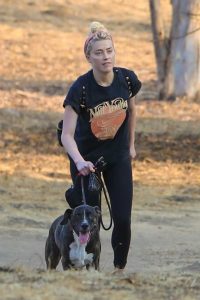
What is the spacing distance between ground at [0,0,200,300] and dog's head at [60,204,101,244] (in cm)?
40

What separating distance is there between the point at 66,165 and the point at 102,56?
8.90 m

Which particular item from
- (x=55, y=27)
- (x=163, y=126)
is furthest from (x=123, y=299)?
(x=55, y=27)

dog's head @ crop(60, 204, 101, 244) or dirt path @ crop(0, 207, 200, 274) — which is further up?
dog's head @ crop(60, 204, 101, 244)

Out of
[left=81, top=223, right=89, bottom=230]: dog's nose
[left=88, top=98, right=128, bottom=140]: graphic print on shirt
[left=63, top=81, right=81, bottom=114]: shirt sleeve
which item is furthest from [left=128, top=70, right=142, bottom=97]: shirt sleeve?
[left=81, top=223, right=89, bottom=230]: dog's nose

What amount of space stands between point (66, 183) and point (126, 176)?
7160 millimetres

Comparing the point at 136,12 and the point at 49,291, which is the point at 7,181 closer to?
the point at 49,291

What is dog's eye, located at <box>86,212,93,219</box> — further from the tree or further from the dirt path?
the tree

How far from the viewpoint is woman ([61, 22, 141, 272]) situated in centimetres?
716

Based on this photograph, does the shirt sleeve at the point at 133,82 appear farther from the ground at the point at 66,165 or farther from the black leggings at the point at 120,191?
the ground at the point at 66,165

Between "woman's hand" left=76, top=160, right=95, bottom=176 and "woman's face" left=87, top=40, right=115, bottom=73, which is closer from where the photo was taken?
"woman's hand" left=76, top=160, right=95, bottom=176

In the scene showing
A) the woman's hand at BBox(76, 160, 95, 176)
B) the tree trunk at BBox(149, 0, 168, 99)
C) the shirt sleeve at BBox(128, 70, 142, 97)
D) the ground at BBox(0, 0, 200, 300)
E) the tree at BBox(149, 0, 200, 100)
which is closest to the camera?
the ground at BBox(0, 0, 200, 300)

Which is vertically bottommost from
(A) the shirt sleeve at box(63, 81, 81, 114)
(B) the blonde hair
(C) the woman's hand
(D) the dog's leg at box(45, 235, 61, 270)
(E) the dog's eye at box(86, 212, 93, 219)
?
(D) the dog's leg at box(45, 235, 61, 270)

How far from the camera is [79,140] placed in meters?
7.37

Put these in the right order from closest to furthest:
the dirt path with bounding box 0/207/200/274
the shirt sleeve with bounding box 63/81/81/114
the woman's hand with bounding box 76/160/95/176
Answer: the woman's hand with bounding box 76/160/95/176, the shirt sleeve with bounding box 63/81/81/114, the dirt path with bounding box 0/207/200/274
